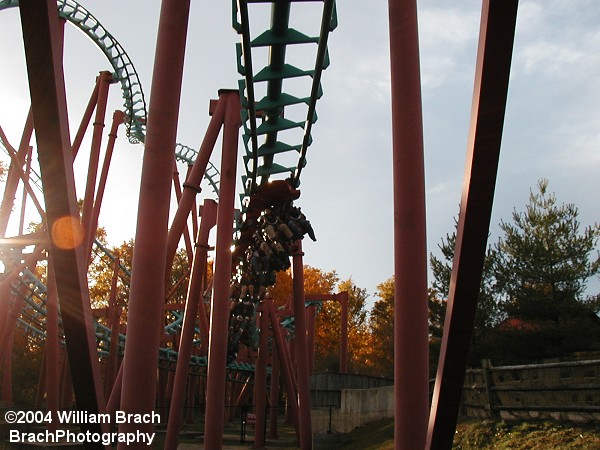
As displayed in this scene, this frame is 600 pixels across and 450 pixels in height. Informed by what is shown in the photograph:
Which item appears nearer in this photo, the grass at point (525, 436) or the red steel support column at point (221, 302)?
the grass at point (525, 436)

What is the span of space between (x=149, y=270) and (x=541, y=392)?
5585mm

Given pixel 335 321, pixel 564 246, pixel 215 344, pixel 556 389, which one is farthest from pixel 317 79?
pixel 335 321

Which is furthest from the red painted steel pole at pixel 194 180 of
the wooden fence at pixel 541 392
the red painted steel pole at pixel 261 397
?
the red painted steel pole at pixel 261 397

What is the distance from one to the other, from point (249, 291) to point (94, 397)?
8532 mm

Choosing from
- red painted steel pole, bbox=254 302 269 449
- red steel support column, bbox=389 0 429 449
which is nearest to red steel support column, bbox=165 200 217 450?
red painted steel pole, bbox=254 302 269 449

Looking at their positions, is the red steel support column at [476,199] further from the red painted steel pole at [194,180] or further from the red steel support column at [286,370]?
the red steel support column at [286,370]

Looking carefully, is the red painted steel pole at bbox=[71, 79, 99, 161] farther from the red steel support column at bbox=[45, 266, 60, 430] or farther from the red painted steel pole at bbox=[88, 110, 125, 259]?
the red steel support column at bbox=[45, 266, 60, 430]

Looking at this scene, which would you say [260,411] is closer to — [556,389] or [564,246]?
[556,389]

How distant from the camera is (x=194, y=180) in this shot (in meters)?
8.77

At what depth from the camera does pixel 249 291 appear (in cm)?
1126

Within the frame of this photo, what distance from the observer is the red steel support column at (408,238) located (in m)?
3.70

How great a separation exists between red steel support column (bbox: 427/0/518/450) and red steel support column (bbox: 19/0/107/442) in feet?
4.60

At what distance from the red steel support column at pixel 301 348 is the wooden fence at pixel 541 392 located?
2.91 meters

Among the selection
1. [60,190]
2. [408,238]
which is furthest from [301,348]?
[60,190]
